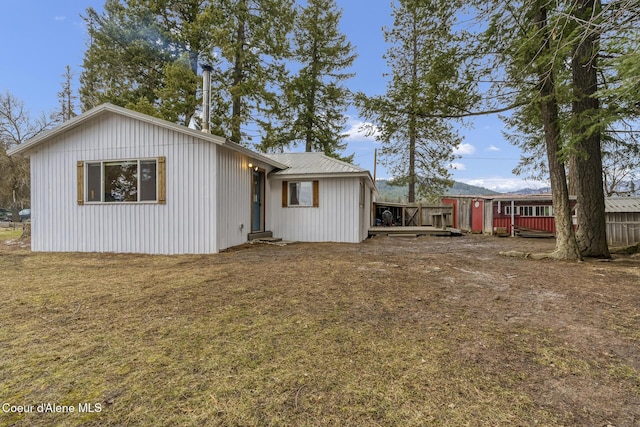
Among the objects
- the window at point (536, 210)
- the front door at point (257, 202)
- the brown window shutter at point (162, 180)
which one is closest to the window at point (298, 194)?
the front door at point (257, 202)

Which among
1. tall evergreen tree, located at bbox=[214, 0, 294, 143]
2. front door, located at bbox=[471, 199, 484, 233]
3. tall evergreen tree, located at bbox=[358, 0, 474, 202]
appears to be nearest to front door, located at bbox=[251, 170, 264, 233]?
tall evergreen tree, located at bbox=[358, 0, 474, 202]

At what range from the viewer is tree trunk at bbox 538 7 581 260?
630 cm

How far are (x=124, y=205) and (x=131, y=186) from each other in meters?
0.50

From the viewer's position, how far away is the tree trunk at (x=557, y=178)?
6.30 meters

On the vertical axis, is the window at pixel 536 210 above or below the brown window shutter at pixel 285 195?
below

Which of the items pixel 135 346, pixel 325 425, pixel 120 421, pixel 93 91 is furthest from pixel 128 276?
pixel 93 91

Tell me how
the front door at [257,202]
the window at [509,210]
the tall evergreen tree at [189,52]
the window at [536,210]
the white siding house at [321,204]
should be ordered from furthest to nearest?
the tall evergreen tree at [189,52] → the window at [509,210] → the window at [536,210] → the white siding house at [321,204] → the front door at [257,202]

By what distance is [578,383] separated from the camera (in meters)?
1.84

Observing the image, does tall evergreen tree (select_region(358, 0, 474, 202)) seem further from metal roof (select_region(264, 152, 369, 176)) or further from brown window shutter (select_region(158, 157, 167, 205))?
brown window shutter (select_region(158, 157, 167, 205))

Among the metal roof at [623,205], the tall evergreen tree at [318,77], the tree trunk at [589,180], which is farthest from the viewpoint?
the tall evergreen tree at [318,77]

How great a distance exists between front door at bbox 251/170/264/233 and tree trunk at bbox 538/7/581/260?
7.34m

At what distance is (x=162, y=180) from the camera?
7.30 meters

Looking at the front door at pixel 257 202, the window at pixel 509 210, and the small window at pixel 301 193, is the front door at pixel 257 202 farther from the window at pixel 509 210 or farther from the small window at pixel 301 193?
the window at pixel 509 210

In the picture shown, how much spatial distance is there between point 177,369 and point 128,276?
3445 mm
